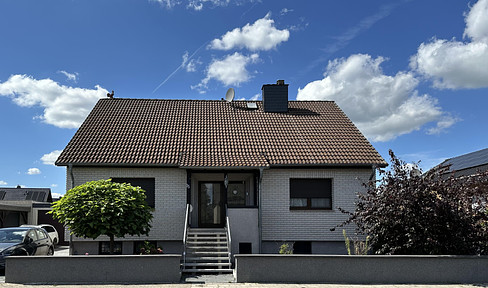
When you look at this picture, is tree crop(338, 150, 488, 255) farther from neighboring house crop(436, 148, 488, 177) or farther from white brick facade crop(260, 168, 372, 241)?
neighboring house crop(436, 148, 488, 177)

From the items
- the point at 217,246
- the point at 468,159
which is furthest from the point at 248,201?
the point at 468,159

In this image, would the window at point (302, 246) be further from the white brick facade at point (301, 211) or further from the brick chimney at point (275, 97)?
the brick chimney at point (275, 97)

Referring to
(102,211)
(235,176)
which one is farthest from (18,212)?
(102,211)

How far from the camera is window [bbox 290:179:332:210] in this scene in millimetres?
15688

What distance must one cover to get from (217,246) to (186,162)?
3.12 metres

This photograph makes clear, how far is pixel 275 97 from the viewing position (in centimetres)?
1977

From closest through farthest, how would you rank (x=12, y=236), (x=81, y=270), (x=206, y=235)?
(x=81, y=270) → (x=12, y=236) → (x=206, y=235)

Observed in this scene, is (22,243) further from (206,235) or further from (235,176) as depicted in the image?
(235,176)

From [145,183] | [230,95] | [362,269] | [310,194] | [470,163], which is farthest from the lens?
[470,163]

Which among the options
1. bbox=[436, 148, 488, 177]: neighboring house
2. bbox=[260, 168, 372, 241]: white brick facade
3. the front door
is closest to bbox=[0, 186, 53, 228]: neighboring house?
the front door

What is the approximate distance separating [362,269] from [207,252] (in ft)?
15.3

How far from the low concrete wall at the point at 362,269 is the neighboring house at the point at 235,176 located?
13.0 feet

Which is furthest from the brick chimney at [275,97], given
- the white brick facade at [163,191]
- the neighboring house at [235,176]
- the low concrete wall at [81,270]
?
the low concrete wall at [81,270]

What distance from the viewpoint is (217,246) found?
13.8 meters
